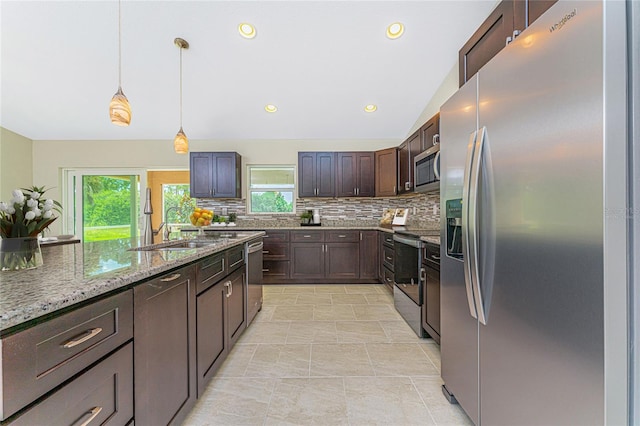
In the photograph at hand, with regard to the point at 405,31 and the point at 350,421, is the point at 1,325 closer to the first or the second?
the point at 350,421

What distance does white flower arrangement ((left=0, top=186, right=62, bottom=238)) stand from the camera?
3.47ft

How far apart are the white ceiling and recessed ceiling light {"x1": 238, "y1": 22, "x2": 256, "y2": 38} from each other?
57 mm

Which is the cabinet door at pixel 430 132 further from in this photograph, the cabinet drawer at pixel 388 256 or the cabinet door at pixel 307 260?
the cabinet door at pixel 307 260

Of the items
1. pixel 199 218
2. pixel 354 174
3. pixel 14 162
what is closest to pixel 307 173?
pixel 354 174

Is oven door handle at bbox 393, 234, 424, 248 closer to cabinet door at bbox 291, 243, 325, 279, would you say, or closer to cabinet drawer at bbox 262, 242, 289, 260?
cabinet door at bbox 291, 243, 325, 279

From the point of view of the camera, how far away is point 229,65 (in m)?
3.63

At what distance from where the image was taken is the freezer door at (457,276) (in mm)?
1376

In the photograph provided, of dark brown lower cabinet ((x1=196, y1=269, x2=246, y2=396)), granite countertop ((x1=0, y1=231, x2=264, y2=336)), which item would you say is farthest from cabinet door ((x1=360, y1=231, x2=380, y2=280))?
granite countertop ((x1=0, y1=231, x2=264, y2=336))

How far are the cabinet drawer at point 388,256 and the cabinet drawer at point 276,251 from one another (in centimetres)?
153

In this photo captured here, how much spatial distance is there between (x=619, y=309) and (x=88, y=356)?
1462mm

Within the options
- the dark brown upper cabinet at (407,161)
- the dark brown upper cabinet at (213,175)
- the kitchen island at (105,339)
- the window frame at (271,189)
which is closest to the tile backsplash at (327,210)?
the window frame at (271,189)

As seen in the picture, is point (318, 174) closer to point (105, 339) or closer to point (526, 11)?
point (526, 11)

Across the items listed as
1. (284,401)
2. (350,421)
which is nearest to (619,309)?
(350,421)

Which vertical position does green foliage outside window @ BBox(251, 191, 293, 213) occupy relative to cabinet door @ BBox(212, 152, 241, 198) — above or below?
below
